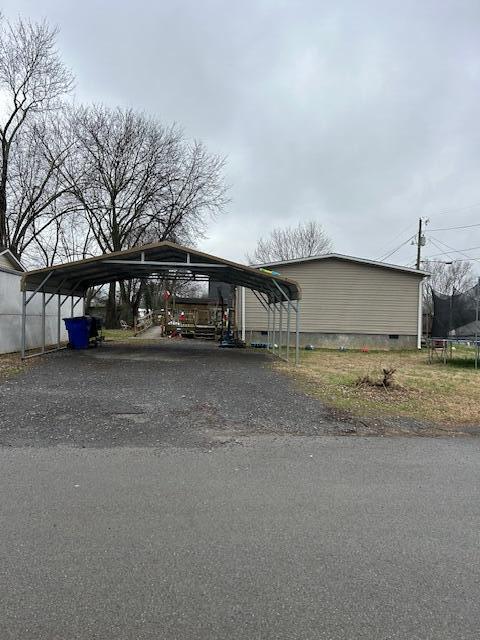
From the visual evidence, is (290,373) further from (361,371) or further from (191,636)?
(191,636)

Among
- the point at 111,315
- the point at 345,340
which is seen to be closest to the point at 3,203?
the point at 111,315

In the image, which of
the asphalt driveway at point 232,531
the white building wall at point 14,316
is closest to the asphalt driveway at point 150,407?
the asphalt driveway at point 232,531

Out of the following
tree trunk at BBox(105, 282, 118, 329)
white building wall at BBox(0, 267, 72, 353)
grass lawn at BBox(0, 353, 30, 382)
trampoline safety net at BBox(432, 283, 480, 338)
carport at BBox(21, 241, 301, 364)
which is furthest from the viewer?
tree trunk at BBox(105, 282, 118, 329)

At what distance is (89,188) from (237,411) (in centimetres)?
2527

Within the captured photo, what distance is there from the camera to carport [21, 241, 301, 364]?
13.6 metres

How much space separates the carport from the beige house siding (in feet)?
4.12

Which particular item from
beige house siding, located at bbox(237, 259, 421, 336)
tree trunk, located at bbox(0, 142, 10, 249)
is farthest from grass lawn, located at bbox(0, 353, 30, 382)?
tree trunk, located at bbox(0, 142, 10, 249)

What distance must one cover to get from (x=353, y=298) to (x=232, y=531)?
707 inches

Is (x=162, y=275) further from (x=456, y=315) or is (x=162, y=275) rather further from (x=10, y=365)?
(x=456, y=315)

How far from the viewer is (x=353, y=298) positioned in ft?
66.5

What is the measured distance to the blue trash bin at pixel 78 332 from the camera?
17302 mm

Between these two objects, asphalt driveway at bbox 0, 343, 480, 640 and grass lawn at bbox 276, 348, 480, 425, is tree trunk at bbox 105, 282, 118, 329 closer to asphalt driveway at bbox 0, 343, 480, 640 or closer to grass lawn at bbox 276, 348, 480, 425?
grass lawn at bbox 276, 348, 480, 425

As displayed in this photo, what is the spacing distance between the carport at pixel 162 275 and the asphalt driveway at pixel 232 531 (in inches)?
308

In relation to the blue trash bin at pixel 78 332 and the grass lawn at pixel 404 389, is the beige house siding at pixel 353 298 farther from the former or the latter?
the blue trash bin at pixel 78 332
